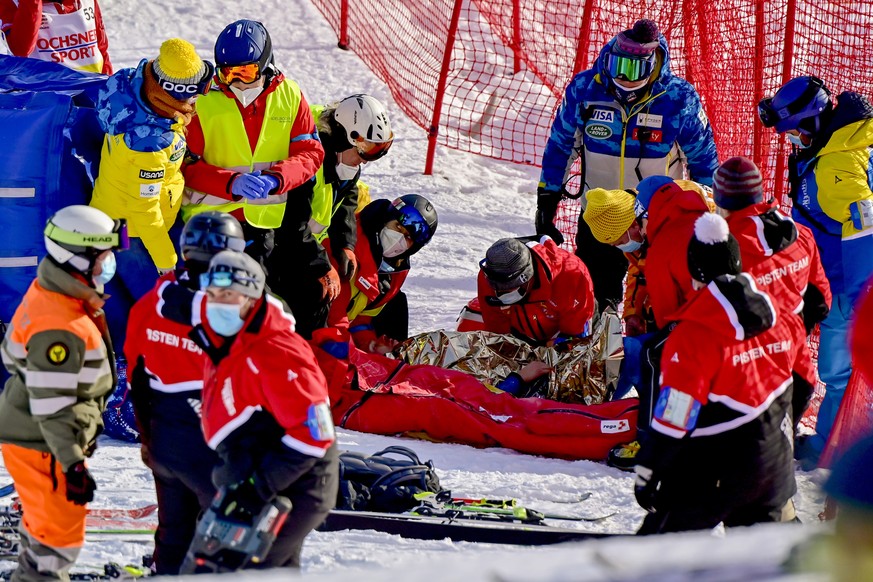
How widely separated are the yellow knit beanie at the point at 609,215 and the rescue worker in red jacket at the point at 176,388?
2730 millimetres

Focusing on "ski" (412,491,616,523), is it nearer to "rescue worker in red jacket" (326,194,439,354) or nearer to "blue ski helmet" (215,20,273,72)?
"rescue worker in red jacket" (326,194,439,354)

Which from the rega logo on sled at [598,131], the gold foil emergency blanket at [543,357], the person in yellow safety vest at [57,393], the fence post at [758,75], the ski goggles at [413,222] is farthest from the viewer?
the fence post at [758,75]

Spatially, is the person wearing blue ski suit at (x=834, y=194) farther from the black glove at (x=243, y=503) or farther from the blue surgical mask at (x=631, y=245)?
Answer: the black glove at (x=243, y=503)

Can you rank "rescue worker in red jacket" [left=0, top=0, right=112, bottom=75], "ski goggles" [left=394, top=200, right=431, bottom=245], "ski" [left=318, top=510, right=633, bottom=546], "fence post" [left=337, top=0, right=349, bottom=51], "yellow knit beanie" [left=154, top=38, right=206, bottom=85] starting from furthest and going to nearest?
"fence post" [left=337, top=0, right=349, bottom=51], "rescue worker in red jacket" [left=0, top=0, right=112, bottom=75], "ski goggles" [left=394, top=200, right=431, bottom=245], "yellow knit beanie" [left=154, top=38, right=206, bottom=85], "ski" [left=318, top=510, right=633, bottom=546]

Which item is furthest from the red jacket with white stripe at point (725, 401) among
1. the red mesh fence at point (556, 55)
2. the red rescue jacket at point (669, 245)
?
the red mesh fence at point (556, 55)

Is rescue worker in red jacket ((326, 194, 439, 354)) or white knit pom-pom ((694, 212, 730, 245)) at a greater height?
white knit pom-pom ((694, 212, 730, 245))

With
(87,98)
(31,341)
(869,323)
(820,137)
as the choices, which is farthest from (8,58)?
(869,323)

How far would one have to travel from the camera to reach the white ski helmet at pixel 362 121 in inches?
294

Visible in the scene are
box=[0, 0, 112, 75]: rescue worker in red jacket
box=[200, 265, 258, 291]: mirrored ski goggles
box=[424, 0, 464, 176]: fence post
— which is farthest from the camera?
box=[424, 0, 464, 176]: fence post

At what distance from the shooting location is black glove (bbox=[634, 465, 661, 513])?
481 centimetres

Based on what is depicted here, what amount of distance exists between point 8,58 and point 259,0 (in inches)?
208

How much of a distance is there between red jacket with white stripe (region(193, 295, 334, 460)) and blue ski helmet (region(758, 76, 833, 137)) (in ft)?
12.0

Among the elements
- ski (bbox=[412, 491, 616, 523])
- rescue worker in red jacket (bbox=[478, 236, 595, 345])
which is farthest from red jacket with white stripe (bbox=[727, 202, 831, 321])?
rescue worker in red jacket (bbox=[478, 236, 595, 345])

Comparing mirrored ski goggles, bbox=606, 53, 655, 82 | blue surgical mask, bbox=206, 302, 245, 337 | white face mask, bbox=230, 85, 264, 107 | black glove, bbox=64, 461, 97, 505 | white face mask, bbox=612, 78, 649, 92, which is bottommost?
black glove, bbox=64, 461, 97, 505
